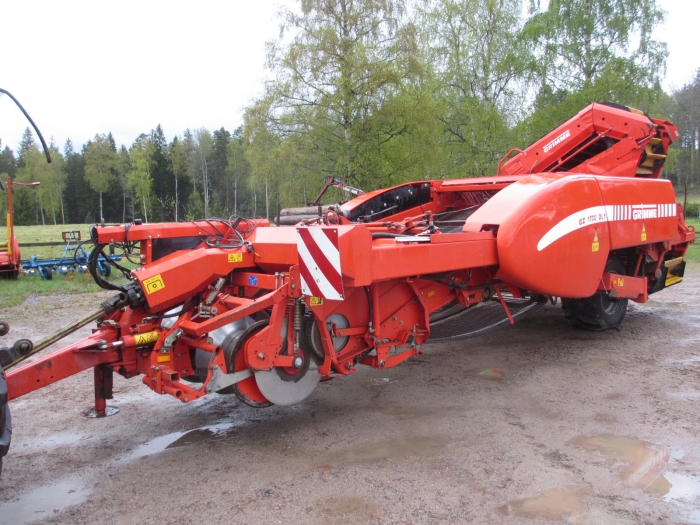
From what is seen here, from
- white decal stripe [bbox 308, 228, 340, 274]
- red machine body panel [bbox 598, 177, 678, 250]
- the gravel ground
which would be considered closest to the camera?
the gravel ground

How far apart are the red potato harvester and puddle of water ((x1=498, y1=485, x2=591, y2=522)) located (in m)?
1.31

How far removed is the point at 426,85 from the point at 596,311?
1396cm

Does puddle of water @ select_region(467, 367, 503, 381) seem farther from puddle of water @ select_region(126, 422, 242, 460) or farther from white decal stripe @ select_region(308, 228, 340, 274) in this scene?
white decal stripe @ select_region(308, 228, 340, 274)

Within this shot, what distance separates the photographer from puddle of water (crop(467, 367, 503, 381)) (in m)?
4.80

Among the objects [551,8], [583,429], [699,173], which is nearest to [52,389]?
[583,429]

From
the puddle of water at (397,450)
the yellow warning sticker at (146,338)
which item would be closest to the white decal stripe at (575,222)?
the puddle of water at (397,450)

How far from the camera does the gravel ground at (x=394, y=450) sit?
9.00 feet

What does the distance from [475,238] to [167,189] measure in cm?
4525

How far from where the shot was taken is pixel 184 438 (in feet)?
12.0

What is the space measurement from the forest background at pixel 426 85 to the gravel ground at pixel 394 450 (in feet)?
36.5

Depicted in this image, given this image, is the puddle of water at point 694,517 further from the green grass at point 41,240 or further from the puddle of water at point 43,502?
the green grass at point 41,240

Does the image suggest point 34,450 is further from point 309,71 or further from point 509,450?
point 309,71

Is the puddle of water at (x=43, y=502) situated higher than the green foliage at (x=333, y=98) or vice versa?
the green foliage at (x=333, y=98)

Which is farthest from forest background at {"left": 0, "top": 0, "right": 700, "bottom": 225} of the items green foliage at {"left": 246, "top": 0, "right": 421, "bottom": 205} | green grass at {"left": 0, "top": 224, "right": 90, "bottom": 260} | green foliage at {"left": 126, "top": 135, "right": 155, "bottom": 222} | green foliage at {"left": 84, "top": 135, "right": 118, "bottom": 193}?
green foliage at {"left": 84, "top": 135, "right": 118, "bottom": 193}
